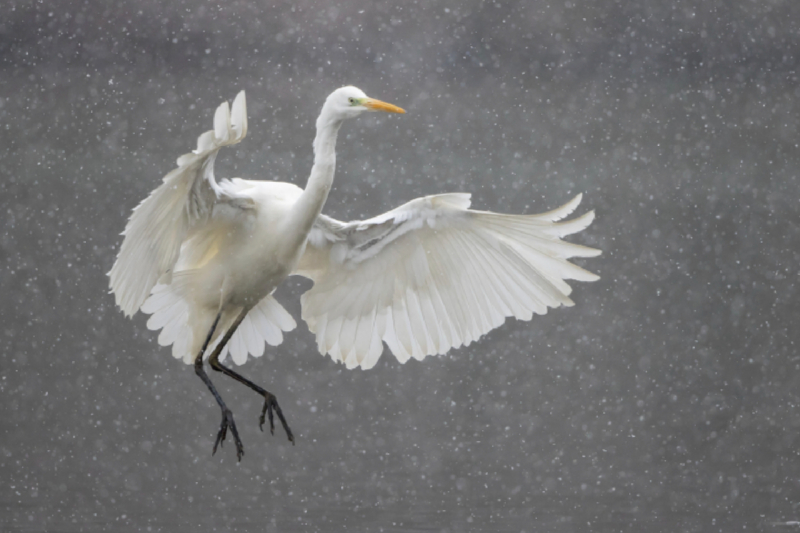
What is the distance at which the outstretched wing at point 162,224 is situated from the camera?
224 centimetres

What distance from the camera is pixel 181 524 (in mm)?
3299

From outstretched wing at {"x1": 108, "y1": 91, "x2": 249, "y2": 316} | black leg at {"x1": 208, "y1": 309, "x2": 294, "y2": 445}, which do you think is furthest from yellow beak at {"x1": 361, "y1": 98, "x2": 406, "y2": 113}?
black leg at {"x1": 208, "y1": 309, "x2": 294, "y2": 445}

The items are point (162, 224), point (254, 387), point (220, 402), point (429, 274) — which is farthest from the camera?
point (429, 274)

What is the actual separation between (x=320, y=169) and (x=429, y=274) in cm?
56

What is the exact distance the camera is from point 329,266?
2.92m

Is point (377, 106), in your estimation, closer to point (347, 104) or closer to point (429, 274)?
point (347, 104)

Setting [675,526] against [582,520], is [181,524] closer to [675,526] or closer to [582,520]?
[582,520]

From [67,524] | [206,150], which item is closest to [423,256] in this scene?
[206,150]

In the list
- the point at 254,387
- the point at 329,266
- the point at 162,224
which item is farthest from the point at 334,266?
the point at 162,224

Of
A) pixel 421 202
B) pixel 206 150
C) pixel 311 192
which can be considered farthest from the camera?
pixel 421 202

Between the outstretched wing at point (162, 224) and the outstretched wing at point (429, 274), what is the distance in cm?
45

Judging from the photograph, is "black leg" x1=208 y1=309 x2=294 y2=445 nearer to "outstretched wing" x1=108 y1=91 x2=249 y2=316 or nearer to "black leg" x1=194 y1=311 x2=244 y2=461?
"black leg" x1=194 y1=311 x2=244 y2=461

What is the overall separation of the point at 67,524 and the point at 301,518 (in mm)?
701

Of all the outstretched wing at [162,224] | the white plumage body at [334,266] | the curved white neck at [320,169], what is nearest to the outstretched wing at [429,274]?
the white plumage body at [334,266]
